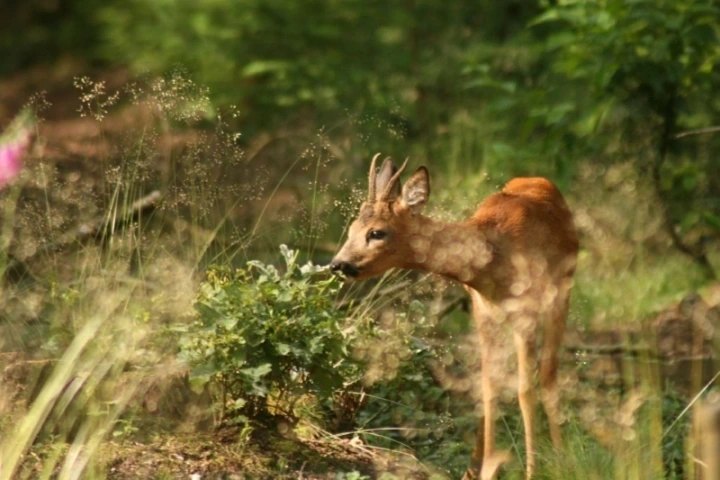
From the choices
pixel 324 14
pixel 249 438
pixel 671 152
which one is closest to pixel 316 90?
pixel 324 14

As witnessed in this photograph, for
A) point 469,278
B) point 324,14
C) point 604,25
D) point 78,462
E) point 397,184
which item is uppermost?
point 324,14

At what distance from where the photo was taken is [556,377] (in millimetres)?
5863

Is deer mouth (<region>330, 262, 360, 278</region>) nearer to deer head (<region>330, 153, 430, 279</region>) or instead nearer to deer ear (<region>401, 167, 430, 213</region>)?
deer head (<region>330, 153, 430, 279</region>)

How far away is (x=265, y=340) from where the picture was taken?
202 inches

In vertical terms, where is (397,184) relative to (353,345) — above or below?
above

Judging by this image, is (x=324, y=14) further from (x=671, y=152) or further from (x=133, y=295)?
(x=133, y=295)

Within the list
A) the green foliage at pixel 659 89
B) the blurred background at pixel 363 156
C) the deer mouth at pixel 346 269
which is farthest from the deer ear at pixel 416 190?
the green foliage at pixel 659 89

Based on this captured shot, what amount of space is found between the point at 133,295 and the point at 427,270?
4.21 feet

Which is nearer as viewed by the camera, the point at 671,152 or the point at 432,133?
the point at 671,152

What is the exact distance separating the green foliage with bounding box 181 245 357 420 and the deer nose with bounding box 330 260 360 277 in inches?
1.9

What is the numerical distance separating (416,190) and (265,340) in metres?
1.00

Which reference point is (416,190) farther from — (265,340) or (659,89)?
(659,89)

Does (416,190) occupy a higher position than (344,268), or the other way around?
(416,190)

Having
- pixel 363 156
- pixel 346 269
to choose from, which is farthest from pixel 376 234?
pixel 363 156
